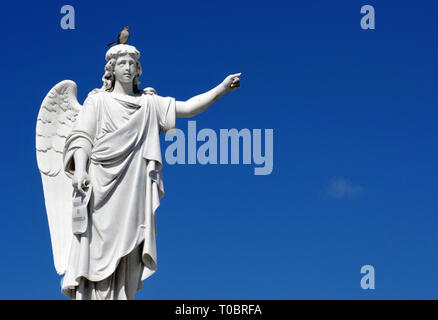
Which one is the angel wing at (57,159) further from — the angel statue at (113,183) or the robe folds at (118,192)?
the robe folds at (118,192)

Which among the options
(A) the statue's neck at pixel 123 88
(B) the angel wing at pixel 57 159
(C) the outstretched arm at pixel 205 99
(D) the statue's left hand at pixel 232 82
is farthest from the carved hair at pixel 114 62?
(D) the statue's left hand at pixel 232 82

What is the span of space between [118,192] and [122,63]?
7.23 ft

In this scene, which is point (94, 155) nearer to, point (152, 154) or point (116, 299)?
point (152, 154)

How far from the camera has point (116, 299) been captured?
15.0 meters

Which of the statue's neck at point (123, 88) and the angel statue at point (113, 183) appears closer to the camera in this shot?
the angel statue at point (113, 183)

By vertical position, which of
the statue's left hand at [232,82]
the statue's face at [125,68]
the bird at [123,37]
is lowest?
the statue's left hand at [232,82]

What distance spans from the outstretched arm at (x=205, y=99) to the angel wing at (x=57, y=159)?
86.5 inches

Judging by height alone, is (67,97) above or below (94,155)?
above

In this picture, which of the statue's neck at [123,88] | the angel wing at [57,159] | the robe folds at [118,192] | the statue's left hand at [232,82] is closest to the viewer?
the robe folds at [118,192]

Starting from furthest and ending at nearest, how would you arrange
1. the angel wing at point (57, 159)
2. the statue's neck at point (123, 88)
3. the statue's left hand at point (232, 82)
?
the angel wing at point (57, 159) < the statue's neck at point (123, 88) < the statue's left hand at point (232, 82)

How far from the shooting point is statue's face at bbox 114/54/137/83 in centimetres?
1594

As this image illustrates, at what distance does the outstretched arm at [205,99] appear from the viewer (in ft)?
52.2
